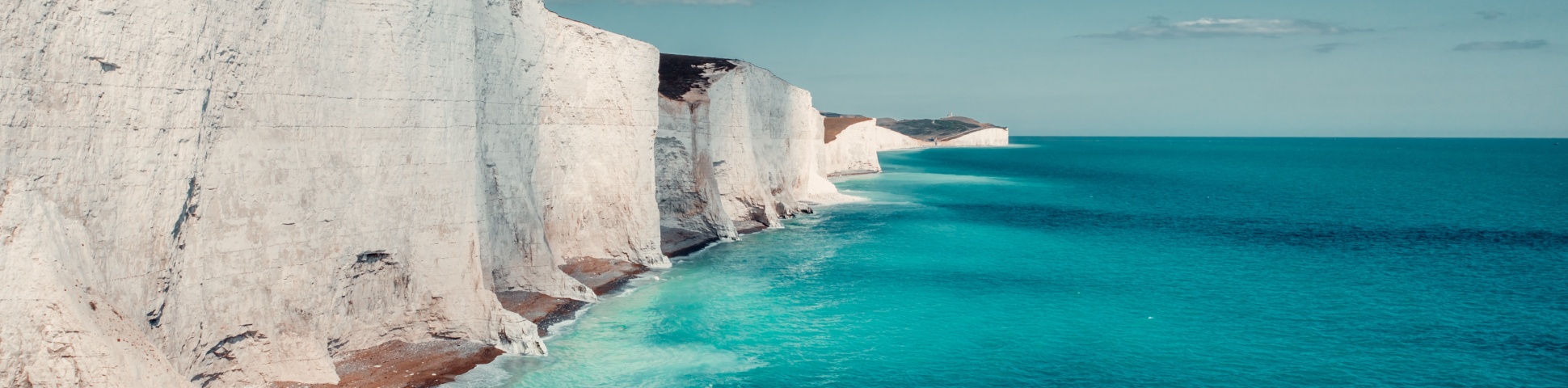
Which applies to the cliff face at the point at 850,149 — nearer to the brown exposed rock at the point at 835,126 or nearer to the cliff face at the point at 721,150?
the brown exposed rock at the point at 835,126

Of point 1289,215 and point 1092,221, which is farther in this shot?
point 1289,215

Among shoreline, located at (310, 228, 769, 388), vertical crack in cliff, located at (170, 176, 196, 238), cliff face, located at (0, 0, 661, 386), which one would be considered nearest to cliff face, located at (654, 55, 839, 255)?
shoreline, located at (310, 228, 769, 388)

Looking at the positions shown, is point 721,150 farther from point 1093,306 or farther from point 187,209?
point 187,209

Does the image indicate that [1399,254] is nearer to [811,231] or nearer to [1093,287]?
[1093,287]

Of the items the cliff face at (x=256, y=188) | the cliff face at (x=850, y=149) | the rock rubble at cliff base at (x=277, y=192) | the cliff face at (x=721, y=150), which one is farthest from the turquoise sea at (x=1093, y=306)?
the cliff face at (x=850, y=149)

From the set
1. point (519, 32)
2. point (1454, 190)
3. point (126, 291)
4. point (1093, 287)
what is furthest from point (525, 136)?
point (1454, 190)

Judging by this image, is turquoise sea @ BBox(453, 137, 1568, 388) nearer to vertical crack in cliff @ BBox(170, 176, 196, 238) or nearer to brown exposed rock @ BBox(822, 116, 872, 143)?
vertical crack in cliff @ BBox(170, 176, 196, 238)
